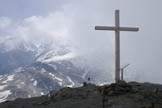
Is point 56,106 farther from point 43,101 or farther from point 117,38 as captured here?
point 117,38

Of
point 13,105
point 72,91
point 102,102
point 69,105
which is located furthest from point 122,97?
point 13,105

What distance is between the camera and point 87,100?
33656 mm

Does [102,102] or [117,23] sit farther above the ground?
[117,23]

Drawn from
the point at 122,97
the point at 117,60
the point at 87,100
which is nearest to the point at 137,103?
the point at 122,97

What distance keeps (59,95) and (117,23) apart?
8.82 m

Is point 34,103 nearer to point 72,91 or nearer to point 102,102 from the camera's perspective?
point 72,91

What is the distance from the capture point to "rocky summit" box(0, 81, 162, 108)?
31.2 metres

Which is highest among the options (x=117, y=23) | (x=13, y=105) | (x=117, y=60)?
(x=117, y=23)

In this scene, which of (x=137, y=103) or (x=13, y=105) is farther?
(x=13, y=105)

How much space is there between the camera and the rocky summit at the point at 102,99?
3125 centimetres

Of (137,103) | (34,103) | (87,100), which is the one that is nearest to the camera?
(137,103)

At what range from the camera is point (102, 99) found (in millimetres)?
33000

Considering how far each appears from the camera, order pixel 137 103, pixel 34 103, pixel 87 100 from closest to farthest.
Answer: pixel 137 103 < pixel 87 100 < pixel 34 103

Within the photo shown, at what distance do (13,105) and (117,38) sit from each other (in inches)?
459
